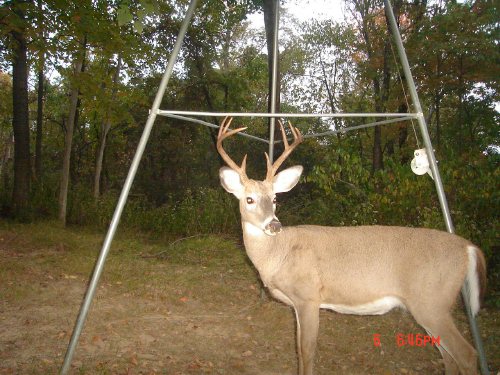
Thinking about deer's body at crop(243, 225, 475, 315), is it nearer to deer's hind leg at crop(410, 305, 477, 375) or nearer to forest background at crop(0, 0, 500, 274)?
deer's hind leg at crop(410, 305, 477, 375)

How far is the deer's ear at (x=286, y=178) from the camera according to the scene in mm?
3844

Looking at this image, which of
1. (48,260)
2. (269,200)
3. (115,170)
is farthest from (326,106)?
(269,200)

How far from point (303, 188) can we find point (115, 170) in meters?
8.05

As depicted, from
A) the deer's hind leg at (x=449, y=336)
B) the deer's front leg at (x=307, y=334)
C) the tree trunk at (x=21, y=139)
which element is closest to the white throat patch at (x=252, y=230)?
the deer's front leg at (x=307, y=334)

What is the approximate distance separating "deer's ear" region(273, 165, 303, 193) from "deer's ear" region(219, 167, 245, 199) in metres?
0.35

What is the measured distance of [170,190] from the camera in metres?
15.3

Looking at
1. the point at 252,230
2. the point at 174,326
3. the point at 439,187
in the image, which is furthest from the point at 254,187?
the point at 174,326

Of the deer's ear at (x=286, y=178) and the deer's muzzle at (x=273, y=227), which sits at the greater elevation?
the deer's ear at (x=286, y=178)

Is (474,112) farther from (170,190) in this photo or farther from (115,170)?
(115,170)

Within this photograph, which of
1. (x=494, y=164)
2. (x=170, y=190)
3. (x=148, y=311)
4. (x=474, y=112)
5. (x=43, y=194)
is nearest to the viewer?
(x=148, y=311)

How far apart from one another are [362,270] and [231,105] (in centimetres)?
1227

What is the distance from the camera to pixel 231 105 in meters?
14.9
